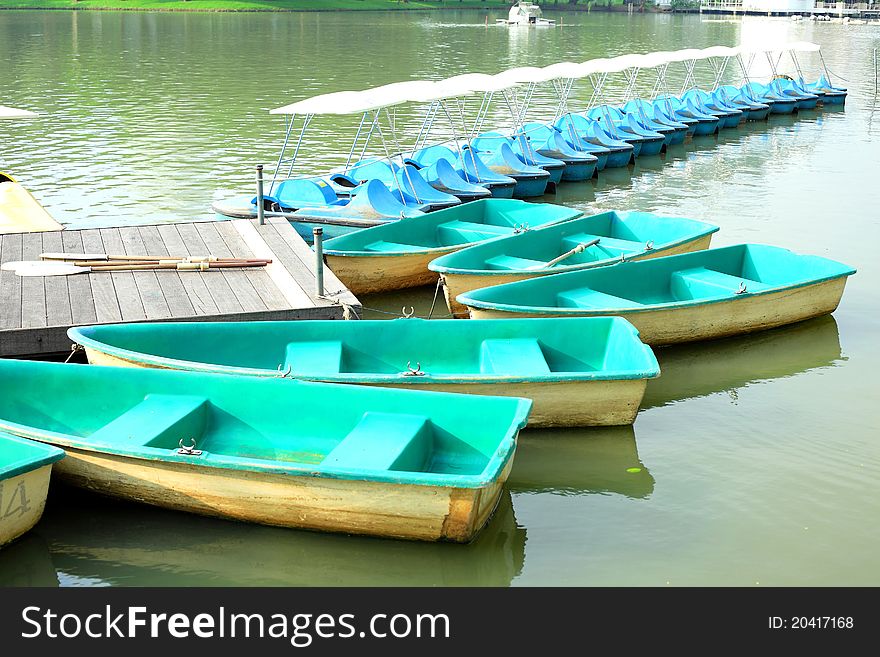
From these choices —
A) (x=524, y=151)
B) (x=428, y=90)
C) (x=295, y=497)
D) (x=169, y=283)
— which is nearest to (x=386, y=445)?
(x=295, y=497)

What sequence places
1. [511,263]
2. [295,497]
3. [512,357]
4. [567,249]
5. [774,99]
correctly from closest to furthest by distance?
[295,497], [512,357], [511,263], [567,249], [774,99]

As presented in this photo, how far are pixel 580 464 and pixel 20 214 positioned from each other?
29.8 ft

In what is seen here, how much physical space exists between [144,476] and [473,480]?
2.48 metres

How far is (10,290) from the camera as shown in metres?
10.8

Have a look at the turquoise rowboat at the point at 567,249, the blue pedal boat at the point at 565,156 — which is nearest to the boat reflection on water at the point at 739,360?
the turquoise rowboat at the point at 567,249

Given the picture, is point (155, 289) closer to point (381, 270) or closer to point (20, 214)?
point (381, 270)

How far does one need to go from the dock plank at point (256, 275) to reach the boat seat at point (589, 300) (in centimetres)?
297

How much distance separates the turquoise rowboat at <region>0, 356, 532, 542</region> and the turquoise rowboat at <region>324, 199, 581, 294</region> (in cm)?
465

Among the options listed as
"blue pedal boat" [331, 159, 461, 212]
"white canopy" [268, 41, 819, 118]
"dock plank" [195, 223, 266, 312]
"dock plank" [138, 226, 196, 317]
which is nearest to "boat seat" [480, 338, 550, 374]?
"dock plank" [195, 223, 266, 312]

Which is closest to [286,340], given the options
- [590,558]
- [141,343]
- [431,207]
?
[141,343]

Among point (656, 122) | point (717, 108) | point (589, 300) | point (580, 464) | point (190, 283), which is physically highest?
point (717, 108)

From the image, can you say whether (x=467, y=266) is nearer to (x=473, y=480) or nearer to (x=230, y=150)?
(x=473, y=480)

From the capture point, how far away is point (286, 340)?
378 inches

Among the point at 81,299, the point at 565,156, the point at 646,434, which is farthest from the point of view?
the point at 565,156
